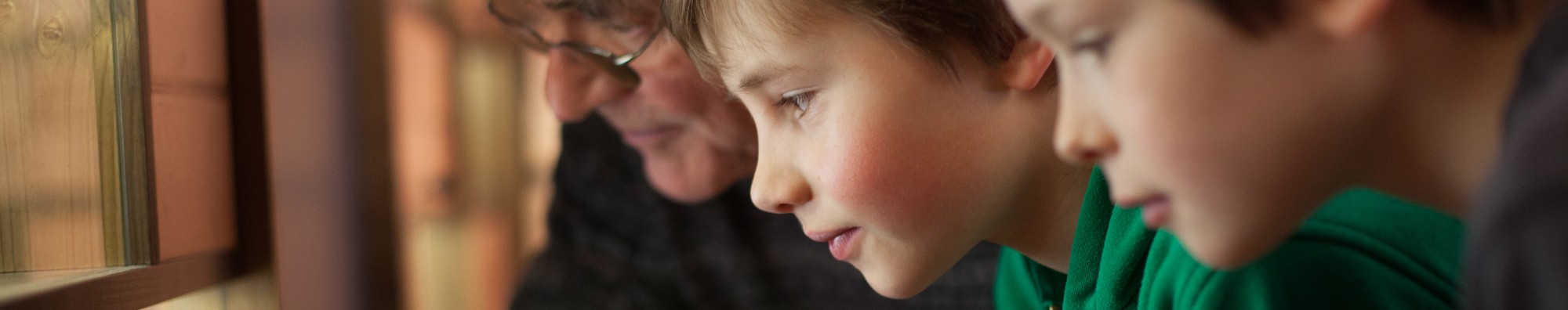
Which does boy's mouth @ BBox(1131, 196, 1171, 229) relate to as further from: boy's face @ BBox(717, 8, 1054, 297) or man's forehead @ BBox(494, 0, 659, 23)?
man's forehead @ BBox(494, 0, 659, 23)

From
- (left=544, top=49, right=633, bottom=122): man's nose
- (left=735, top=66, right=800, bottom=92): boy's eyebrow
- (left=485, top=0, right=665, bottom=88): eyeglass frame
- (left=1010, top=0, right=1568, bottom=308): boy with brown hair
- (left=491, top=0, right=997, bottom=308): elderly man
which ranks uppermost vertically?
(left=1010, top=0, right=1568, bottom=308): boy with brown hair

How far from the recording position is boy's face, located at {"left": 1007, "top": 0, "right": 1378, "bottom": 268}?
0.36 metres

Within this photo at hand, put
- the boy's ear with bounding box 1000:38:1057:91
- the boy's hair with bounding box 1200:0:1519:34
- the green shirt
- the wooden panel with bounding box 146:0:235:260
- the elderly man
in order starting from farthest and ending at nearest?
the elderly man, the wooden panel with bounding box 146:0:235:260, the boy's ear with bounding box 1000:38:1057:91, the green shirt, the boy's hair with bounding box 1200:0:1519:34

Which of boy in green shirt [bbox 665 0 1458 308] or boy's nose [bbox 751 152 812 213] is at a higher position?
boy in green shirt [bbox 665 0 1458 308]

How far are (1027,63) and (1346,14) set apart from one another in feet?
0.83

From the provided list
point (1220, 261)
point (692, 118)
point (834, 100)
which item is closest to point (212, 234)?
point (692, 118)

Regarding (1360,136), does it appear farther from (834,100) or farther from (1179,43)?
(834,100)

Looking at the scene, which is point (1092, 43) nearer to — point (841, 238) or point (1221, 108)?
point (1221, 108)

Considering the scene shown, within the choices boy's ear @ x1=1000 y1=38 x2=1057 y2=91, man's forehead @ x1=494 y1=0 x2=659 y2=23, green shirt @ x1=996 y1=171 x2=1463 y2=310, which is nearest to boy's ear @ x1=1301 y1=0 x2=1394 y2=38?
green shirt @ x1=996 y1=171 x2=1463 y2=310

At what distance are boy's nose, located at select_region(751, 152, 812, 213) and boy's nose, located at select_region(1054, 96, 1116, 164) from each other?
243mm

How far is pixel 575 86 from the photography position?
37.5 inches

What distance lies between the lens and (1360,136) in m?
0.37

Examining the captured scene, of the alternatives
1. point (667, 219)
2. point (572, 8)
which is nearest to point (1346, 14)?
point (572, 8)

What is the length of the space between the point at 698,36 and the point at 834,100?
112mm
